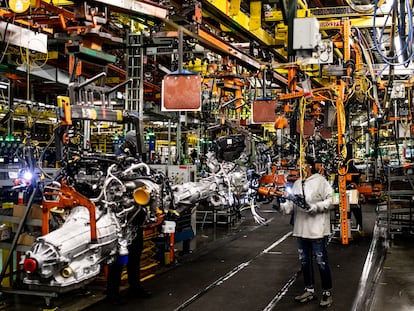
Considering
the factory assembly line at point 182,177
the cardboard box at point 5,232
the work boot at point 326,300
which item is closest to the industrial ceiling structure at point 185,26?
the factory assembly line at point 182,177

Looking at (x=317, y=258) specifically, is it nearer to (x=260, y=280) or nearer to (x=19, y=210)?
(x=260, y=280)

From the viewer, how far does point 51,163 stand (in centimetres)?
1226

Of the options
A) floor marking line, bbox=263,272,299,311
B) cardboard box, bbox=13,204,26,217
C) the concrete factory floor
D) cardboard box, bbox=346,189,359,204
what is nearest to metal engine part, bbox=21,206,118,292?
cardboard box, bbox=13,204,26,217

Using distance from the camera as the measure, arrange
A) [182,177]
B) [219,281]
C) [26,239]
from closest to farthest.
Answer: [26,239]
[219,281]
[182,177]

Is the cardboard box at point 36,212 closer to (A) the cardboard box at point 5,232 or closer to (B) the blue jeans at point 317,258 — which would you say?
(A) the cardboard box at point 5,232

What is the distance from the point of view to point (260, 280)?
6.54 m

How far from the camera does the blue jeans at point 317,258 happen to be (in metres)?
5.35

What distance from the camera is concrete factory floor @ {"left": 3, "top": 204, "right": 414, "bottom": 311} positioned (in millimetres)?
5438

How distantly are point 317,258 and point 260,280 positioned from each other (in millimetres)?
1389

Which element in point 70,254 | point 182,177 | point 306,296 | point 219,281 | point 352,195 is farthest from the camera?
point 352,195

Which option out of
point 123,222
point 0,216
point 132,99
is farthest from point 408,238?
point 0,216

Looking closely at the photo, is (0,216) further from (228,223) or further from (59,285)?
(228,223)

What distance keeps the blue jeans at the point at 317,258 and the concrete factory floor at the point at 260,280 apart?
10.6 inches

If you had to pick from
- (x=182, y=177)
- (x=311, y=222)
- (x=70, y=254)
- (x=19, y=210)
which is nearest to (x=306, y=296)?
(x=311, y=222)
